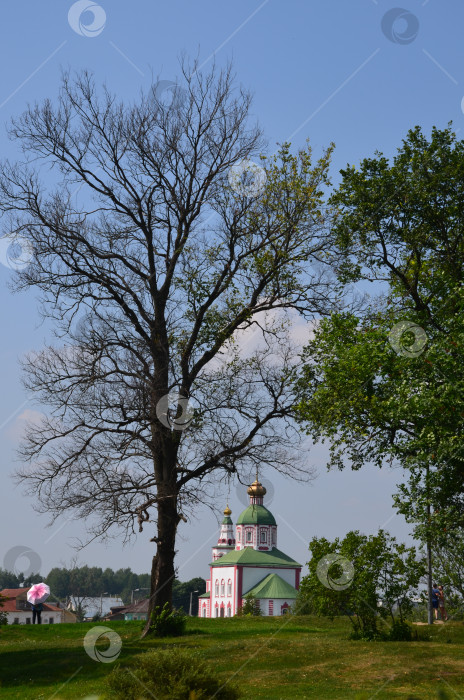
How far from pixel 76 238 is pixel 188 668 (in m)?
15.3

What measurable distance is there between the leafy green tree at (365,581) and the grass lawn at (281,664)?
88 centimetres

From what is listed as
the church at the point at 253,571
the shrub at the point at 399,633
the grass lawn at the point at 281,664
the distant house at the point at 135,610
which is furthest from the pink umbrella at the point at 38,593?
the church at the point at 253,571

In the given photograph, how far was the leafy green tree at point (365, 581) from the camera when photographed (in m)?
20.3

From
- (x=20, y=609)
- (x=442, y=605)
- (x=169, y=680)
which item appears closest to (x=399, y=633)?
(x=169, y=680)

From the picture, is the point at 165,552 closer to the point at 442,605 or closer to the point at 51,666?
the point at 51,666

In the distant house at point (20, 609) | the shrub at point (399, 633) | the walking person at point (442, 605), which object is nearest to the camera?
the shrub at point (399, 633)

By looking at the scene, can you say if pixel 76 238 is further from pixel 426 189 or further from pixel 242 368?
pixel 426 189

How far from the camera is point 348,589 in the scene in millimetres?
20547

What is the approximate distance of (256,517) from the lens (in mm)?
115812

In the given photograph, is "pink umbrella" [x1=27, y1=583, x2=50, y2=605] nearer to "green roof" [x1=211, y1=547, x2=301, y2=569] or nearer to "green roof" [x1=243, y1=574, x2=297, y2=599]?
"green roof" [x1=243, y1=574, x2=297, y2=599]

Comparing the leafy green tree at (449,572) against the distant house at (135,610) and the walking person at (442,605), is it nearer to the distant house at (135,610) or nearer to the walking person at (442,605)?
the walking person at (442,605)

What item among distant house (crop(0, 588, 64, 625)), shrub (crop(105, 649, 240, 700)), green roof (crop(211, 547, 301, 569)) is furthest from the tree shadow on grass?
green roof (crop(211, 547, 301, 569))

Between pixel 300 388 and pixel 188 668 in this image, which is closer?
pixel 188 668

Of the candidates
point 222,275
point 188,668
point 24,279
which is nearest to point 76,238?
point 24,279
